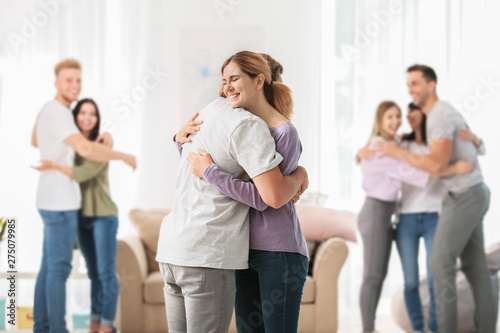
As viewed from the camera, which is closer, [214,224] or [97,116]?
[214,224]

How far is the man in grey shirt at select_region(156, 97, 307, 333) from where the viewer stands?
4.89ft

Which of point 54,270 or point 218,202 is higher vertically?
point 218,202

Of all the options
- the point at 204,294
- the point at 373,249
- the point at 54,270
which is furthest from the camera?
the point at 373,249

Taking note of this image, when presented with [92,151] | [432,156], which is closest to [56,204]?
[92,151]

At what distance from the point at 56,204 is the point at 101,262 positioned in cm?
42

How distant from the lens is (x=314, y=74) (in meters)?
3.32

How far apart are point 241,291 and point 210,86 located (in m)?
1.91

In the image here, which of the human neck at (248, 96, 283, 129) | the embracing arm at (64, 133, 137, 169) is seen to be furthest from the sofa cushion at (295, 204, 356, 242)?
the human neck at (248, 96, 283, 129)

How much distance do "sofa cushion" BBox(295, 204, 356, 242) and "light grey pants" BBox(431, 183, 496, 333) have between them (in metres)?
0.49

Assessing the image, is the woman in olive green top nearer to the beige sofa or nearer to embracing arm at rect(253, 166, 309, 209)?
the beige sofa

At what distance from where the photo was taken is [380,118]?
10.6 ft

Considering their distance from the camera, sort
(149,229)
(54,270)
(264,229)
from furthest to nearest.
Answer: (149,229) < (54,270) < (264,229)

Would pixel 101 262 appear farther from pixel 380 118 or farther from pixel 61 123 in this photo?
pixel 380 118

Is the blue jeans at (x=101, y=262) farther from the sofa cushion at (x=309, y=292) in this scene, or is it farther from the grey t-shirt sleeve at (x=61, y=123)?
the sofa cushion at (x=309, y=292)
